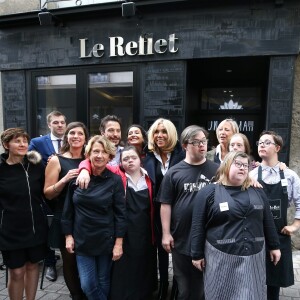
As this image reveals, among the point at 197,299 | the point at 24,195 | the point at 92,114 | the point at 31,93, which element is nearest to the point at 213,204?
the point at 197,299

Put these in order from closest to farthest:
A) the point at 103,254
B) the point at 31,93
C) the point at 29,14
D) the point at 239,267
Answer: the point at 239,267 → the point at 103,254 → the point at 29,14 → the point at 31,93

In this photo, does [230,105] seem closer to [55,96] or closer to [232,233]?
[55,96]

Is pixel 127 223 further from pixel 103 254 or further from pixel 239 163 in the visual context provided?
pixel 239 163

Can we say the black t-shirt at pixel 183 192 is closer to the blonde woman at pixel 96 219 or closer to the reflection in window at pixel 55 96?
the blonde woman at pixel 96 219

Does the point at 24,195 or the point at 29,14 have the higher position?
the point at 29,14

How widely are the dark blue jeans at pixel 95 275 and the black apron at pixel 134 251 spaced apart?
75mm

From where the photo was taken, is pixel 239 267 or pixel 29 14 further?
pixel 29 14

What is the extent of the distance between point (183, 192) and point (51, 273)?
236 centimetres

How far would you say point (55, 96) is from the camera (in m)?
6.07

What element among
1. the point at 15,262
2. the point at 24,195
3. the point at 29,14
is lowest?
the point at 15,262

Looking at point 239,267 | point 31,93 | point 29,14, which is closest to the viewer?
point 239,267

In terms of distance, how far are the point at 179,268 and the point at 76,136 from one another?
Result: 162 cm

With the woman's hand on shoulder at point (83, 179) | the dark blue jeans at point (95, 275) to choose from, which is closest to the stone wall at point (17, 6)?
the woman's hand on shoulder at point (83, 179)

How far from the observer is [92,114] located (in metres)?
5.91
